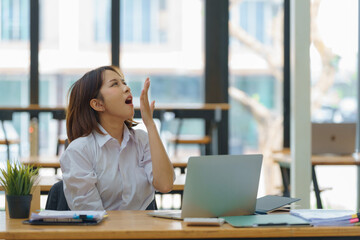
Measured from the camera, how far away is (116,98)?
232 centimetres

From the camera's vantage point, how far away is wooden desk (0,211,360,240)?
162 cm

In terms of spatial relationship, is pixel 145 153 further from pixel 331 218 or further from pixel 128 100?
pixel 331 218

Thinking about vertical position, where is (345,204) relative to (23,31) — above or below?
below

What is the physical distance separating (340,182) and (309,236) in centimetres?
471

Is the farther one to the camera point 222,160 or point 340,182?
point 340,182

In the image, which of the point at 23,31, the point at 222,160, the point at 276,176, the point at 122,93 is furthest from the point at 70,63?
the point at 222,160

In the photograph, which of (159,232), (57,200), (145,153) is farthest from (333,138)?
(159,232)

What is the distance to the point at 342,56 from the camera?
21.2 ft

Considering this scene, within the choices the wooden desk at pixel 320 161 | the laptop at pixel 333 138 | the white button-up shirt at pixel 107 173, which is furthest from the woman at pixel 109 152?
the laptop at pixel 333 138

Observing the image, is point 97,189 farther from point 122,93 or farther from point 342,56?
point 342,56

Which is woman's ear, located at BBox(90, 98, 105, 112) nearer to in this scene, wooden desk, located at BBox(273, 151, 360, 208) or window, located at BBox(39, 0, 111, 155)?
wooden desk, located at BBox(273, 151, 360, 208)

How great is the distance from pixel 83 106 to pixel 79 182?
36 centimetres

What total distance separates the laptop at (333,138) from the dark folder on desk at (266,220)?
302 centimetres

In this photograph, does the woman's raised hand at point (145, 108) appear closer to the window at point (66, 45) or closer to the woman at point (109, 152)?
the woman at point (109, 152)
